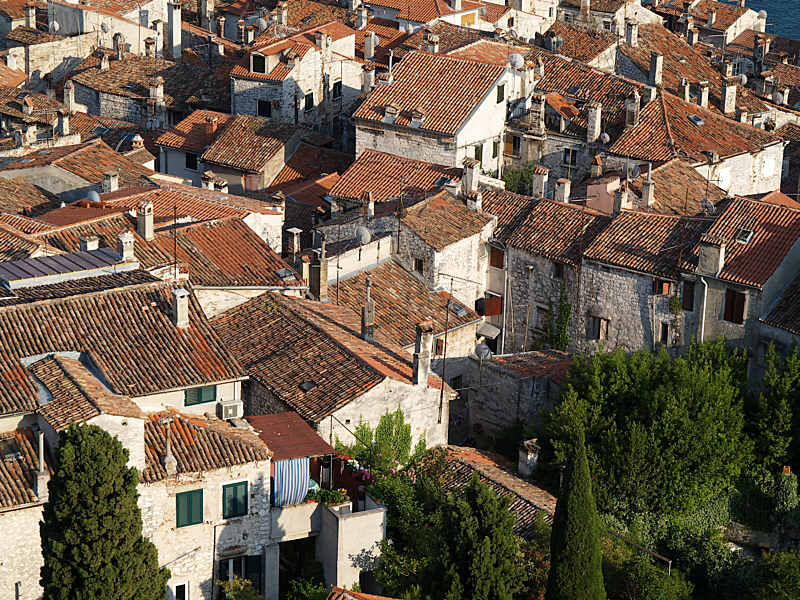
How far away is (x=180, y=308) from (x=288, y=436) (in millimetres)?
4727

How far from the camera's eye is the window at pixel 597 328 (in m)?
55.5

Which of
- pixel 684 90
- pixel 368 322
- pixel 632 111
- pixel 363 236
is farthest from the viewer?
pixel 684 90

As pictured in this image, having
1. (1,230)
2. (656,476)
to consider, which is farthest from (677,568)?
(1,230)

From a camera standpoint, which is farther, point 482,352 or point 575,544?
point 482,352

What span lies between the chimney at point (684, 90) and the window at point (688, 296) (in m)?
24.6

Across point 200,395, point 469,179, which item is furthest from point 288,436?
point 469,179

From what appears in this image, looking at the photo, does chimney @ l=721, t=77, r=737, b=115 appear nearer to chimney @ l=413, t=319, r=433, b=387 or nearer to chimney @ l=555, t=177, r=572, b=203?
chimney @ l=555, t=177, r=572, b=203

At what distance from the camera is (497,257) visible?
58.5 meters

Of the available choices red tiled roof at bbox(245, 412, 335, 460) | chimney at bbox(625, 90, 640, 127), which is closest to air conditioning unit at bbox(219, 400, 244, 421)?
red tiled roof at bbox(245, 412, 335, 460)

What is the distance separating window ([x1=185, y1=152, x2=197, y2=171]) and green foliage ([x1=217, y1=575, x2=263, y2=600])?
3597cm

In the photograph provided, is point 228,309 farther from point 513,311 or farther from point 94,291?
point 513,311

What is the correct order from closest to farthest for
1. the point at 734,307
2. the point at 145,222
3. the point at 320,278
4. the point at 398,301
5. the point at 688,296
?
the point at 145,222
the point at 734,307
the point at 320,278
the point at 688,296
the point at 398,301

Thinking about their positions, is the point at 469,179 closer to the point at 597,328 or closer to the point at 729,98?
the point at 597,328

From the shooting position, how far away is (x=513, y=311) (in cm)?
5856
